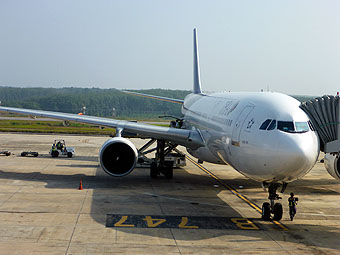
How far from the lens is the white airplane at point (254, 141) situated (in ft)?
43.0

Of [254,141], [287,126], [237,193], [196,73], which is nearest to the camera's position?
[287,126]

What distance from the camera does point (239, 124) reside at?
15570 mm

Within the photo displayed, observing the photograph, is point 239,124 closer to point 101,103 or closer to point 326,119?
point 326,119

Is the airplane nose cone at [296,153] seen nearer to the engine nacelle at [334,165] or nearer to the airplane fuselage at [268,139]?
the airplane fuselage at [268,139]

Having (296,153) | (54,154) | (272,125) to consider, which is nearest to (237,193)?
(272,125)

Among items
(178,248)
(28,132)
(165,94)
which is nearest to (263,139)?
(178,248)

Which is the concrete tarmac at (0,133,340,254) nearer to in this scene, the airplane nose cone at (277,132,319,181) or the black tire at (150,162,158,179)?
the black tire at (150,162,158,179)

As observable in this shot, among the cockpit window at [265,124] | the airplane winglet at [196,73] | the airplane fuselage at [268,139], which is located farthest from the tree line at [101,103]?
the cockpit window at [265,124]

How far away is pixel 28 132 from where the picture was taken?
5522cm

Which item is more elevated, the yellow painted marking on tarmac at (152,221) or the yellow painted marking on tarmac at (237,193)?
the yellow painted marking on tarmac at (152,221)

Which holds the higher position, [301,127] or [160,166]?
[301,127]

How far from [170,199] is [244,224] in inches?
172

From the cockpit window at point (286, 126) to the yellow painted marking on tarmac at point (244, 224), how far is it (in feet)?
10.7

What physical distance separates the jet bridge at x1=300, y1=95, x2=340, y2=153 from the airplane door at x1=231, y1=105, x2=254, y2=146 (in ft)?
5.96
